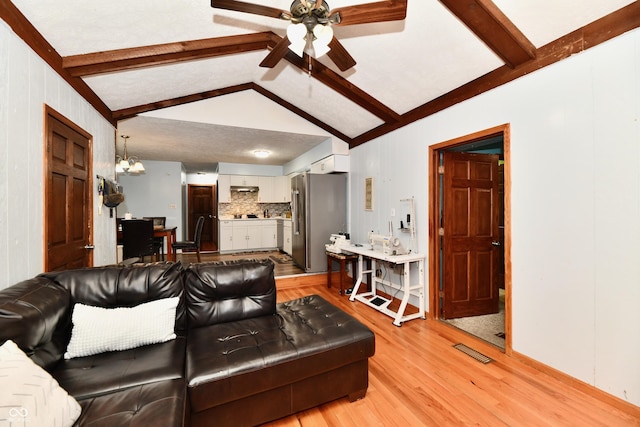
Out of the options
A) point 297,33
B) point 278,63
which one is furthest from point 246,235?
point 297,33

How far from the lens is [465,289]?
331cm

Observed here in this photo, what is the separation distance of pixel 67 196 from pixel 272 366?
2456 mm

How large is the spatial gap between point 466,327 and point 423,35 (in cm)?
303

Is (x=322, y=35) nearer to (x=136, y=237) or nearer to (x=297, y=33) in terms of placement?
(x=297, y=33)

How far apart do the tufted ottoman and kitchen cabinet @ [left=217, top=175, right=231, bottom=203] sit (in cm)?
574

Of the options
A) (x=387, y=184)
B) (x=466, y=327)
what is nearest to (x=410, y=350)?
(x=466, y=327)

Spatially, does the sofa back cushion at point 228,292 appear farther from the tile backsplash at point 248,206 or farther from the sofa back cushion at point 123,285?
the tile backsplash at point 248,206

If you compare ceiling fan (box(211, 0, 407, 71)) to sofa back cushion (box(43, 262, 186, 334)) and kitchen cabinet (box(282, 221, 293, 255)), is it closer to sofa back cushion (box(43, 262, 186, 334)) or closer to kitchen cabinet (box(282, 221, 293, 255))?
sofa back cushion (box(43, 262, 186, 334))

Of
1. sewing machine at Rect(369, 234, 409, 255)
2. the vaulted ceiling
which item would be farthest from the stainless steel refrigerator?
sewing machine at Rect(369, 234, 409, 255)

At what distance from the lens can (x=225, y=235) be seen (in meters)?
7.27

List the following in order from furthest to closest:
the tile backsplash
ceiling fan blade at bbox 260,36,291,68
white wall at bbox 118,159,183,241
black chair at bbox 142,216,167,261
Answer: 1. the tile backsplash
2. white wall at bbox 118,159,183,241
3. black chair at bbox 142,216,167,261
4. ceiling fan blade at bbox 260,36,291,68

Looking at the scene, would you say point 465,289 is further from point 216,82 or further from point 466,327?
point 216,82

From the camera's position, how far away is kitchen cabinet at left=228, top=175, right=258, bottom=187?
7430 mm

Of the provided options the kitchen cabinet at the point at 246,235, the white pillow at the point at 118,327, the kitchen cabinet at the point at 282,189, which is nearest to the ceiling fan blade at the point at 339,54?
the white pillow at the point at 118,327
